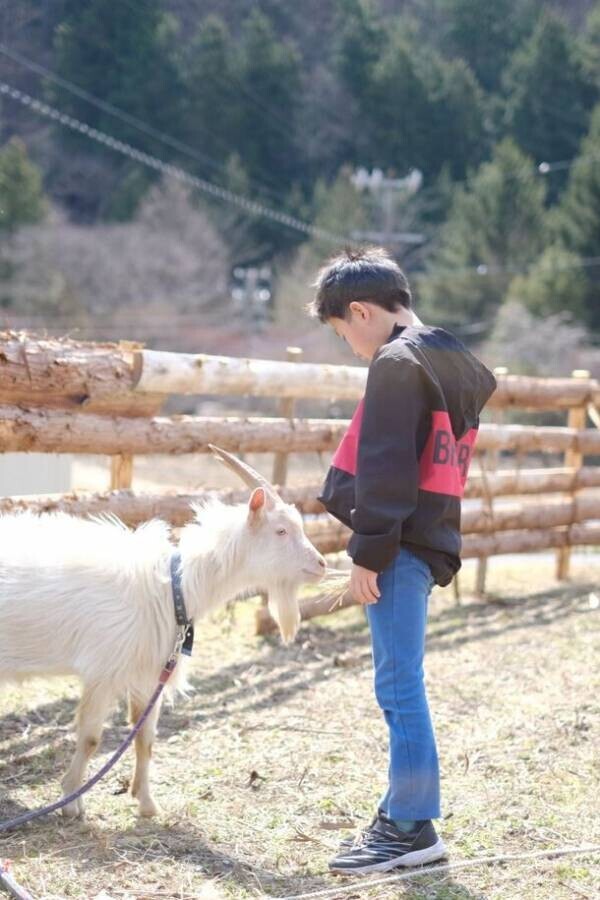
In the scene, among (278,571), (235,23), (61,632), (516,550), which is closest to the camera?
(61,632)

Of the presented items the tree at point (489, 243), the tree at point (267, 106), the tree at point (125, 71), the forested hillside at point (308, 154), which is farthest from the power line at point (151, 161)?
the tree at point (489, 243)

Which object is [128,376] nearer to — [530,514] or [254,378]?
[254,378]

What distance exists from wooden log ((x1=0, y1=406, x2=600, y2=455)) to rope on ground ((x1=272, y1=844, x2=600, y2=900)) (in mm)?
2763

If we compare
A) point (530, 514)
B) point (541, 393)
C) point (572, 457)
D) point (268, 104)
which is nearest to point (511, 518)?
point (530, 514)

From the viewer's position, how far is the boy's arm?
3.34 m

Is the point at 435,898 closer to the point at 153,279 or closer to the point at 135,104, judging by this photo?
the point at 153,279

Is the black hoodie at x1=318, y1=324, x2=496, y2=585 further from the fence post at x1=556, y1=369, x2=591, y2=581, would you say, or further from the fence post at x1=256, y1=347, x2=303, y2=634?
the fence post at x1=556, y1=369, x2=591, y2=581

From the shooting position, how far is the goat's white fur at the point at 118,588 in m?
4.02

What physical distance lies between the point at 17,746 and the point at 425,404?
2.64 m

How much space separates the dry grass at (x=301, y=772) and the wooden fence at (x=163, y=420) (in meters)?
1.02

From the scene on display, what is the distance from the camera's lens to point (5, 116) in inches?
1582

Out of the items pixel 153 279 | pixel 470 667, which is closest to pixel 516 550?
pixel 470 667

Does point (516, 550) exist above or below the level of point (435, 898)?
above

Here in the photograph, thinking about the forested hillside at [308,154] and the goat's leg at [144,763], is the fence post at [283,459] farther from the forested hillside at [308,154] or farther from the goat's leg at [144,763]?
the forested hillside at [308,154]
